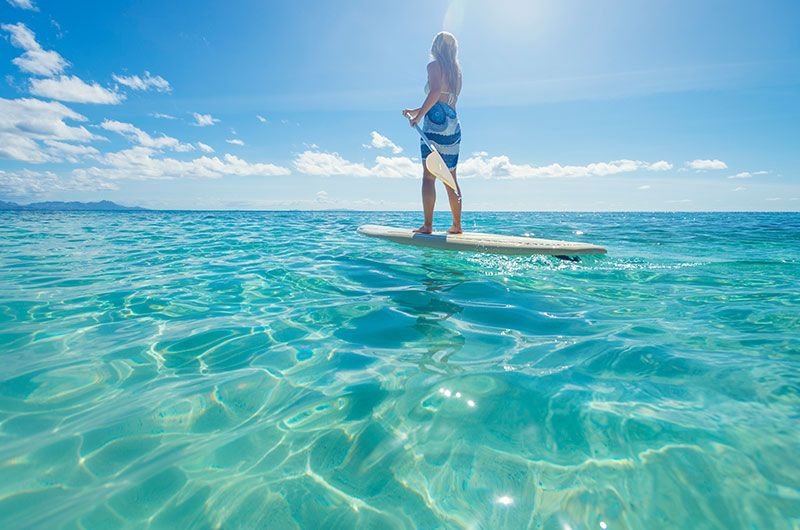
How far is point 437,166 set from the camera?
17.7 feet

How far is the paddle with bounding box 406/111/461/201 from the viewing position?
17.5 feet

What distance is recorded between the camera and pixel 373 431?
63.9 inches

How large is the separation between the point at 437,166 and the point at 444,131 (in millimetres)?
660

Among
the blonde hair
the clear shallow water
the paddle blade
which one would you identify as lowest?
the clear shallow water

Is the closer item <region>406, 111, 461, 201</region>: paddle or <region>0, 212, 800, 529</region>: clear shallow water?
<region>0, 212, 800, 529</region>: clear shallow water

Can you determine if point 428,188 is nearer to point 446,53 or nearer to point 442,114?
point 442,114

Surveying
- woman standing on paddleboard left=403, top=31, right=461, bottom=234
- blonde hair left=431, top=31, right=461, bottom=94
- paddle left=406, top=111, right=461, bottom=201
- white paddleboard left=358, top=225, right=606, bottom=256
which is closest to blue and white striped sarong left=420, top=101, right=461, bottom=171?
woman standing on paddleboard left=403, top=31, right=461, bottom=234

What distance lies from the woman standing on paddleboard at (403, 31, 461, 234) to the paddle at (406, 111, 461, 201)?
0.44ft

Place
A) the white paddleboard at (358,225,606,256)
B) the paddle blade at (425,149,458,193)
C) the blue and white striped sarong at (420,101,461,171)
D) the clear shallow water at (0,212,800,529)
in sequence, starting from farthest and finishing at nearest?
the blue and white striped sarong at (420,101,461,171) → the paddle blade at (425,149,458,193) → the white paddleboard at (358,225,606,256) → the clear shallow water at (0,212,800,529)

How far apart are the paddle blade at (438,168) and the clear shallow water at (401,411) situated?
2.42 metres

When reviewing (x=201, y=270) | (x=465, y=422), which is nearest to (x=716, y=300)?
(x=465, y=422)

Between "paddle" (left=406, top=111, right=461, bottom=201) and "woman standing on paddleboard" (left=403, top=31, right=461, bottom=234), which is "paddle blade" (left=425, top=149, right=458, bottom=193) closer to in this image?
"paddle" (left=406, top=111, right=461, bottom=201)

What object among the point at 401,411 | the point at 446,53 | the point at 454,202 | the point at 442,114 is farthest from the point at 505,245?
the point at 401,411

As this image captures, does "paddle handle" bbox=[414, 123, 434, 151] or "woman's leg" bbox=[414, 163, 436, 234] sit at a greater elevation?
"paddle handle" bbox=[414, 123, 434, 151]
